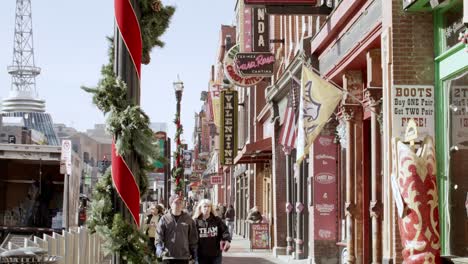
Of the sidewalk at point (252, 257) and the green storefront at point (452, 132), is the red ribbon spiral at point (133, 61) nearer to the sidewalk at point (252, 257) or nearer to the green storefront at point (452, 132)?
the green storefront at point (452, 132)

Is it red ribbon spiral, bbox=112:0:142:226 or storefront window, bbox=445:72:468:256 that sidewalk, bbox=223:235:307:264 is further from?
red ribbon spiral, bbox=112:0:142:226

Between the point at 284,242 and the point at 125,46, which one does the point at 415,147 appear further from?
the point at 284,242

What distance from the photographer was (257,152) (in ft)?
104

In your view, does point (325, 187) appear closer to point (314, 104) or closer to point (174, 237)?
point (314, 104)

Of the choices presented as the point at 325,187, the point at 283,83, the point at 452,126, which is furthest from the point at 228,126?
the point at 452,126

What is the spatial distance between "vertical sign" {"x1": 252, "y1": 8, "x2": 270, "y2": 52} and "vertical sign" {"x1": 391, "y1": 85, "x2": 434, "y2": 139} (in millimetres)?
18029

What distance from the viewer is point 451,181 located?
11.8 m

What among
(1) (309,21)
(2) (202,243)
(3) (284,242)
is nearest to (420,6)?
(2) (202,243)

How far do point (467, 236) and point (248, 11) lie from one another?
72.2ft

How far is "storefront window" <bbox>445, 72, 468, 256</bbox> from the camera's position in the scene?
11.5m

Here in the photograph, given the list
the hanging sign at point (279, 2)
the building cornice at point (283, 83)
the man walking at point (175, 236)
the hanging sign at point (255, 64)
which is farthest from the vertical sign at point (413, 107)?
the hanging sign at point (255, 64)

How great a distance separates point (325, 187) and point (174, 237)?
9.77 m

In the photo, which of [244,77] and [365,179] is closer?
[365,179]

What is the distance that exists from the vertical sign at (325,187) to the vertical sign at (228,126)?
19456 millimetres
